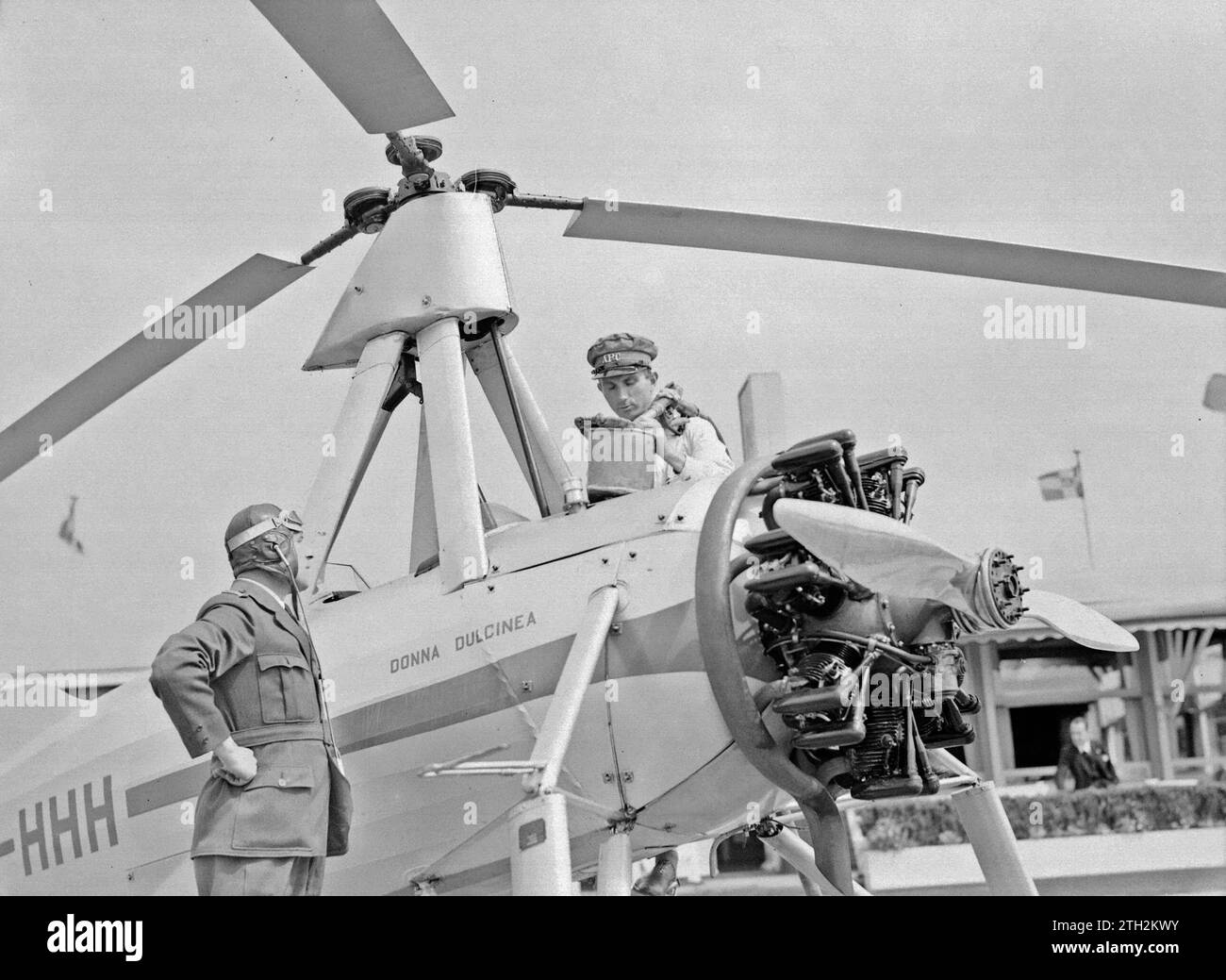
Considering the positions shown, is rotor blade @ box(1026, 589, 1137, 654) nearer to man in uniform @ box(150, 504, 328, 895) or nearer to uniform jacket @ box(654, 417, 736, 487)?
uniform jacket @ box(654, 417, 736, 487)

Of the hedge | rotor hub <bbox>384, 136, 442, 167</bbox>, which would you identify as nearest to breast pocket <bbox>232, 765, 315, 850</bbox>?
rotor hub <bbox>384, 136, 442, 167</bbox>

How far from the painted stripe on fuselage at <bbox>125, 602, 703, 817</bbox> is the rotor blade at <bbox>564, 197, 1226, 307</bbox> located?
1558 mm

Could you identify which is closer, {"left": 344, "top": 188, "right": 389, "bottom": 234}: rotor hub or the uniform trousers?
the uniform trousers

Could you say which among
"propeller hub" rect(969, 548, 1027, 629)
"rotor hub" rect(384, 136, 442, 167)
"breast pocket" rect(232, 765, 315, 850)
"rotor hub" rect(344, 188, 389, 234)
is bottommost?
"breast pocket" rect(232, 765, 315, 850)

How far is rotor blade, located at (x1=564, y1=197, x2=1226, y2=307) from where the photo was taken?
15.2 ft

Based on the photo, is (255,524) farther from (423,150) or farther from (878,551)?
(878,551)

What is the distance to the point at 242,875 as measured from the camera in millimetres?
4125

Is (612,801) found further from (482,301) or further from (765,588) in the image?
(482,301)

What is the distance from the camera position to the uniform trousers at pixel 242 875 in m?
4.11

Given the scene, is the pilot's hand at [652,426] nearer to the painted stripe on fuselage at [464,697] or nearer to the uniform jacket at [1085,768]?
the painted stripe on fuselage at [464,697]

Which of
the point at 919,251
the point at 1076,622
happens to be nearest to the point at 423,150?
the point at 919,251

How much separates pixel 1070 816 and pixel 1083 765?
3.39ft

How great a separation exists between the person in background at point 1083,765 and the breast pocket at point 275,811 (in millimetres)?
9977

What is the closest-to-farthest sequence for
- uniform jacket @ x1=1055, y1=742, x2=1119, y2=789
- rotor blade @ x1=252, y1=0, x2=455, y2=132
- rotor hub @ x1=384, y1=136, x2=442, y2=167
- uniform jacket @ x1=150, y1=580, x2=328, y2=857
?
rotor blade @ x1=252, y1=0, x2=455, y2=132, uniform jacket @ x1=150, y1=580, x2=328, y2=857, rotor hub @ x1=384, y1=136, x2=442, y2=167, uniform jacket @ x1=1055, y1=742, x2=1119, y2=789
